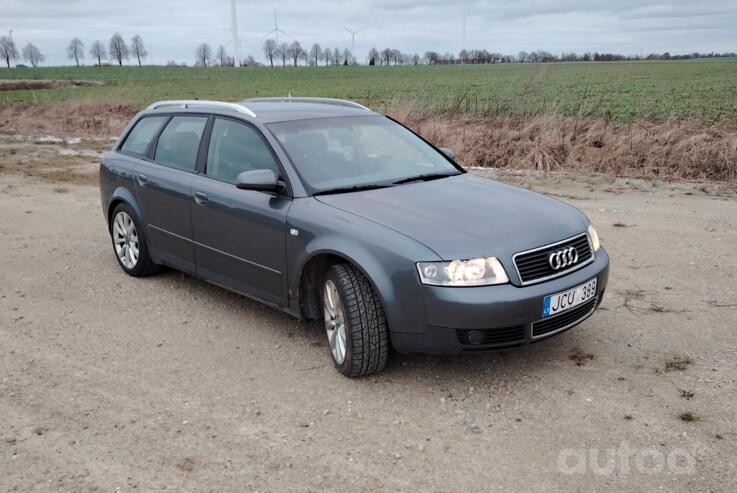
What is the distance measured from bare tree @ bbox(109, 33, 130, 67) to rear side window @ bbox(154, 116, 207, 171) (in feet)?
A: 532

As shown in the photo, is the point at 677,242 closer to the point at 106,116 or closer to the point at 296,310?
the point at 296,310

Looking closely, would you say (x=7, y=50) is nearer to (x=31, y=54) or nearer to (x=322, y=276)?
(x=31, y=54)

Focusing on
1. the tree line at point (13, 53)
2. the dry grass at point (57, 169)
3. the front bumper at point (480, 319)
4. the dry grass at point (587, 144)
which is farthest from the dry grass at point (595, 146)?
the tree line at point (13, 53)

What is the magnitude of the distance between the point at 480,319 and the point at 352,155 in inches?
70.4

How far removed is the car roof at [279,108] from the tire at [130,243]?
104 centimetres

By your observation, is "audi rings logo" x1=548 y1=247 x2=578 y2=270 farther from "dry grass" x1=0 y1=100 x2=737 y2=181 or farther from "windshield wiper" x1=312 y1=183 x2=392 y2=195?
"dry grass" x1=0 y1=100 x2=737 y2=181

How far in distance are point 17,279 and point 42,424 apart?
3.05m

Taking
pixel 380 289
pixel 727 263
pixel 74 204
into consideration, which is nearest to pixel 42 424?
pixel 380 289

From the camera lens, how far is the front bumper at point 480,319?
12.1 feet

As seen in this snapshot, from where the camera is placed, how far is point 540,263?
3912mm

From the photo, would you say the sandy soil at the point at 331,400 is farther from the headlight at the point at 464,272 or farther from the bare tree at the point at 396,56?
the bare tree at the point at 396,56

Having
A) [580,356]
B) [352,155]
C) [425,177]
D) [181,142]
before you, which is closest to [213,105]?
[181,142]

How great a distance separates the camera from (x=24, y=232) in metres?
8.12

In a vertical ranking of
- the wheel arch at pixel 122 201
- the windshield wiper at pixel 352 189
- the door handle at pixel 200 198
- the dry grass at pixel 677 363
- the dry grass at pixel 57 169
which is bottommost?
the dry grass at pixel 57 169
